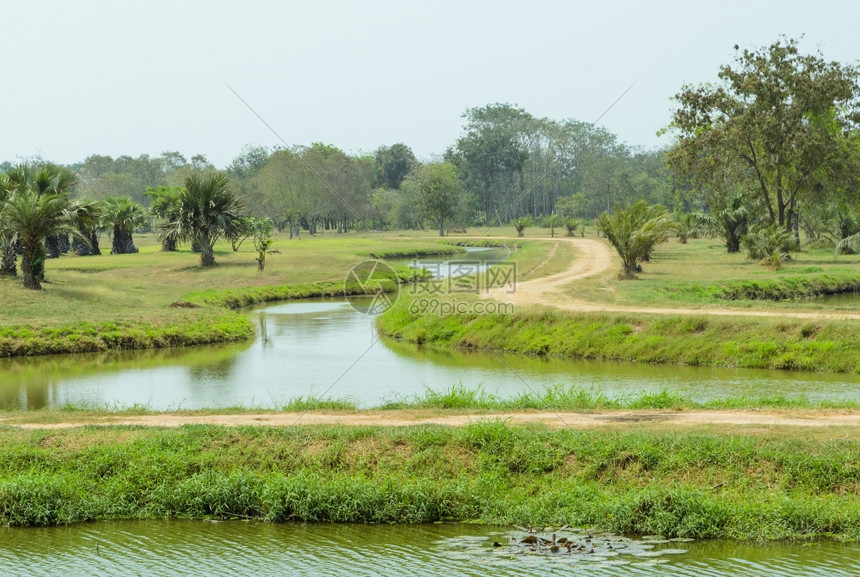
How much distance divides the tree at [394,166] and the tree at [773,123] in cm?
8445

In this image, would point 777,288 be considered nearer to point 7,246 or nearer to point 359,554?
point 359,554

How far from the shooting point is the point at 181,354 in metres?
29.0

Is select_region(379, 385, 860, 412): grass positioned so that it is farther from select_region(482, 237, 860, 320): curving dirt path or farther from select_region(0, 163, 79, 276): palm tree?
select_region(0, 163, 79, 276): palm tree

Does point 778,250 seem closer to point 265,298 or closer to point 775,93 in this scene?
point 775,93

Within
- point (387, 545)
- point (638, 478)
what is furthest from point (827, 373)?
point (387, 545)

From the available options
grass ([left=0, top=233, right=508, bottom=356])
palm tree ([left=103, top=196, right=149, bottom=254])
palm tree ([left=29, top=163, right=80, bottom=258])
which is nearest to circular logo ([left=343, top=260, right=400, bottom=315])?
grass ([left=0, top=233, right=508, bottom=356])

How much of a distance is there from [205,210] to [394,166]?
91.6 meters

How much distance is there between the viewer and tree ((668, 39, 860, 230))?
5212 centimetres

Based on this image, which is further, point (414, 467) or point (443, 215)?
point (443, 215)

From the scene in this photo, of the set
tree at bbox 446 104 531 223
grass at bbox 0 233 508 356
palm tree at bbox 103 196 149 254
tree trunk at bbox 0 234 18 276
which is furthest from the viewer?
tree at bbox 446 104 531 223

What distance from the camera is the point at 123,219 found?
62844mm

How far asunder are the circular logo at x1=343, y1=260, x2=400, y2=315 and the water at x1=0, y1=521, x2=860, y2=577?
1082 inches

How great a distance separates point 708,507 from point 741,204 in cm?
4603

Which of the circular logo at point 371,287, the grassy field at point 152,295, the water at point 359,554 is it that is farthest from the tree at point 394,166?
the water at point 359,554
